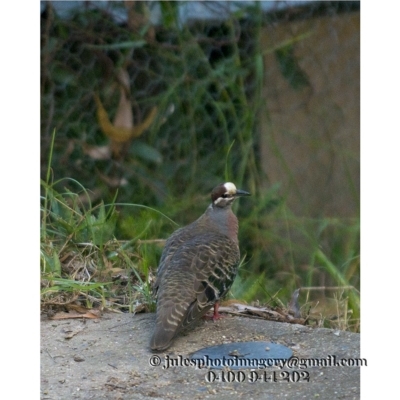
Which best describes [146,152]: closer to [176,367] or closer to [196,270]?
[196,270]

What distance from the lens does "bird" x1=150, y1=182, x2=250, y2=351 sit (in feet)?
7.32

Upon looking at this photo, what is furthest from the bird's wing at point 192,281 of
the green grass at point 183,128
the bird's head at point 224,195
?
the green grass at point 183,128

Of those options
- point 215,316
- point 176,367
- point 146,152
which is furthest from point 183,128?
point 176,367

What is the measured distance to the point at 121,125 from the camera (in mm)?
4027

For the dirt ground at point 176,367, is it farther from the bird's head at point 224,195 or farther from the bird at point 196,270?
the bird's head at point 224,195

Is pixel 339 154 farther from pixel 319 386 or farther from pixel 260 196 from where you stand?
pixel 319 386

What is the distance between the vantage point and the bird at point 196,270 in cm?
223

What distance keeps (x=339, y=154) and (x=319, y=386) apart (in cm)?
228

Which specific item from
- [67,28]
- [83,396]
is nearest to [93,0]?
[67,28]

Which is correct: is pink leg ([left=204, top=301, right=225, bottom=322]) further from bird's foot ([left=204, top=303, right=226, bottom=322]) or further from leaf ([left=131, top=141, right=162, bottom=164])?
leaf ([left=131, top=141, right=162, bottom=164])

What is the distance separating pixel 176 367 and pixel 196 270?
348mm

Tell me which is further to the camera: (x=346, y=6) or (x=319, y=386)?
(x=346, y=6)

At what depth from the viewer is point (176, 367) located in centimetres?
210

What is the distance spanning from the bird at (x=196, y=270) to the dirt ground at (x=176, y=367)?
74 millimetres
